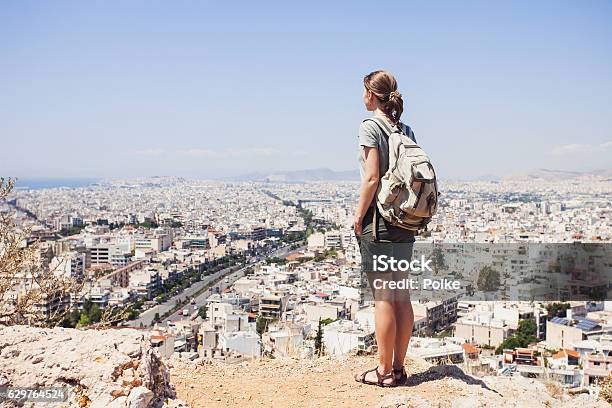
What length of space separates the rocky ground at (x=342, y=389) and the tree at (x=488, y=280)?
3.26 feet

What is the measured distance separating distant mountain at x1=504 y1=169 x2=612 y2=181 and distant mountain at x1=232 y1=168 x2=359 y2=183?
Answer: 36.1 metres

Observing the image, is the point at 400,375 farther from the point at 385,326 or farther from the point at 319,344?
the point at 319,344

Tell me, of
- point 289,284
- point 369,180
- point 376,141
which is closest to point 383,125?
point 376,141

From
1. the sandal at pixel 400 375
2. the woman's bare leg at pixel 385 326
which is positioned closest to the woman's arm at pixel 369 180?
the woman's bare leg at pixel 385 326

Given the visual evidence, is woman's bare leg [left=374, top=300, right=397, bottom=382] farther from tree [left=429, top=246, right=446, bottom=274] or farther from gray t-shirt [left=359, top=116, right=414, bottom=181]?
tree [left=429, top=246, right=446, bottom=274]

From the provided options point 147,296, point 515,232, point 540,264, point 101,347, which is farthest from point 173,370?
point 515,232

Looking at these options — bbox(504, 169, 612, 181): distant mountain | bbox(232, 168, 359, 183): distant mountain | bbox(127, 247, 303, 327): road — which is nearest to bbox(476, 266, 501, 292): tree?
bbox(127, 247, 303, 327): road

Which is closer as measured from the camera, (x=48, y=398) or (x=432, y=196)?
(x=48, y=398)

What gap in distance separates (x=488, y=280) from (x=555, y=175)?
398 feet

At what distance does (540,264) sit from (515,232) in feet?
120

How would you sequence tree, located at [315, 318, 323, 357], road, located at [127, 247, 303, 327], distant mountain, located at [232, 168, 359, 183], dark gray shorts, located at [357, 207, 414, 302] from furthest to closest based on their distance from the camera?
distant mountain, located at [232, 168, 359, 183]
road, located at [127, 247, 303, 327]
tree, located at [315, 318, 323, 357]
dark gray shorts, located at [357, 207, 414, 302]

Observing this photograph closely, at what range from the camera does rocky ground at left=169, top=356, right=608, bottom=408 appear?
233 centimetres

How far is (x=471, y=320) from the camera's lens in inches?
682

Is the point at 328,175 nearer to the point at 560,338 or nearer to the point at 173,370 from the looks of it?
the point at 560,338
